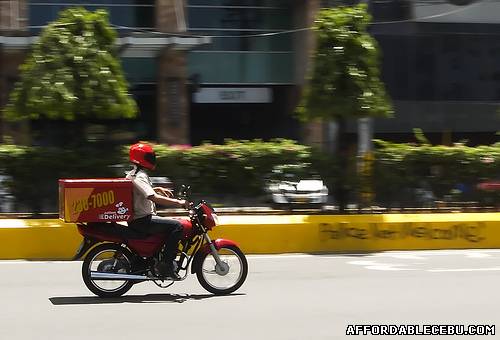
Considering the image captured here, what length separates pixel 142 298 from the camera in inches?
349

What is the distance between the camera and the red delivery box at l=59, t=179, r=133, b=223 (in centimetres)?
873

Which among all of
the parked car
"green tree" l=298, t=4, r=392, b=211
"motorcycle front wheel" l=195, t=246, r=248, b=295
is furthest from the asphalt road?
"green tree" l=298, t=4, r=392, b=211

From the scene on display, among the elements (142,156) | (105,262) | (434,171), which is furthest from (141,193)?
(434,171)

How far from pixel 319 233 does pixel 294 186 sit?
107cm

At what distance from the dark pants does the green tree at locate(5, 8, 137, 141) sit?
15.8ft

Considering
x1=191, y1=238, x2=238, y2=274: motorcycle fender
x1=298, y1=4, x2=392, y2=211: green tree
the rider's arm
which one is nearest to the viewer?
the rider's arm

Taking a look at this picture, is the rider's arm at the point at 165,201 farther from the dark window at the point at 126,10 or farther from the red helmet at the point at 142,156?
the dark window at the point at 126,10

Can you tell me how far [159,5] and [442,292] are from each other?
1879cm

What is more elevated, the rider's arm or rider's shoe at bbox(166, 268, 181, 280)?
the rider's arm

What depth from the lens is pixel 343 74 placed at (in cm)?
1398

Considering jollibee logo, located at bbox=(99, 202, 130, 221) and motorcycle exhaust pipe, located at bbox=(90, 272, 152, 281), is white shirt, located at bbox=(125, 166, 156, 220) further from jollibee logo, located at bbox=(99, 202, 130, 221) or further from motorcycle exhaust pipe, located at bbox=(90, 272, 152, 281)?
motorcycle exhaust pipe, located at bbox=(90, 272, 152, 281)

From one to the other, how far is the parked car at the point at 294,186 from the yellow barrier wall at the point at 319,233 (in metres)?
0.43

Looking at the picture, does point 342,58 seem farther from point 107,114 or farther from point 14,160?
point 14,160

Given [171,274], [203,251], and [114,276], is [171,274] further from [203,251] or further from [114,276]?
[114,276]
